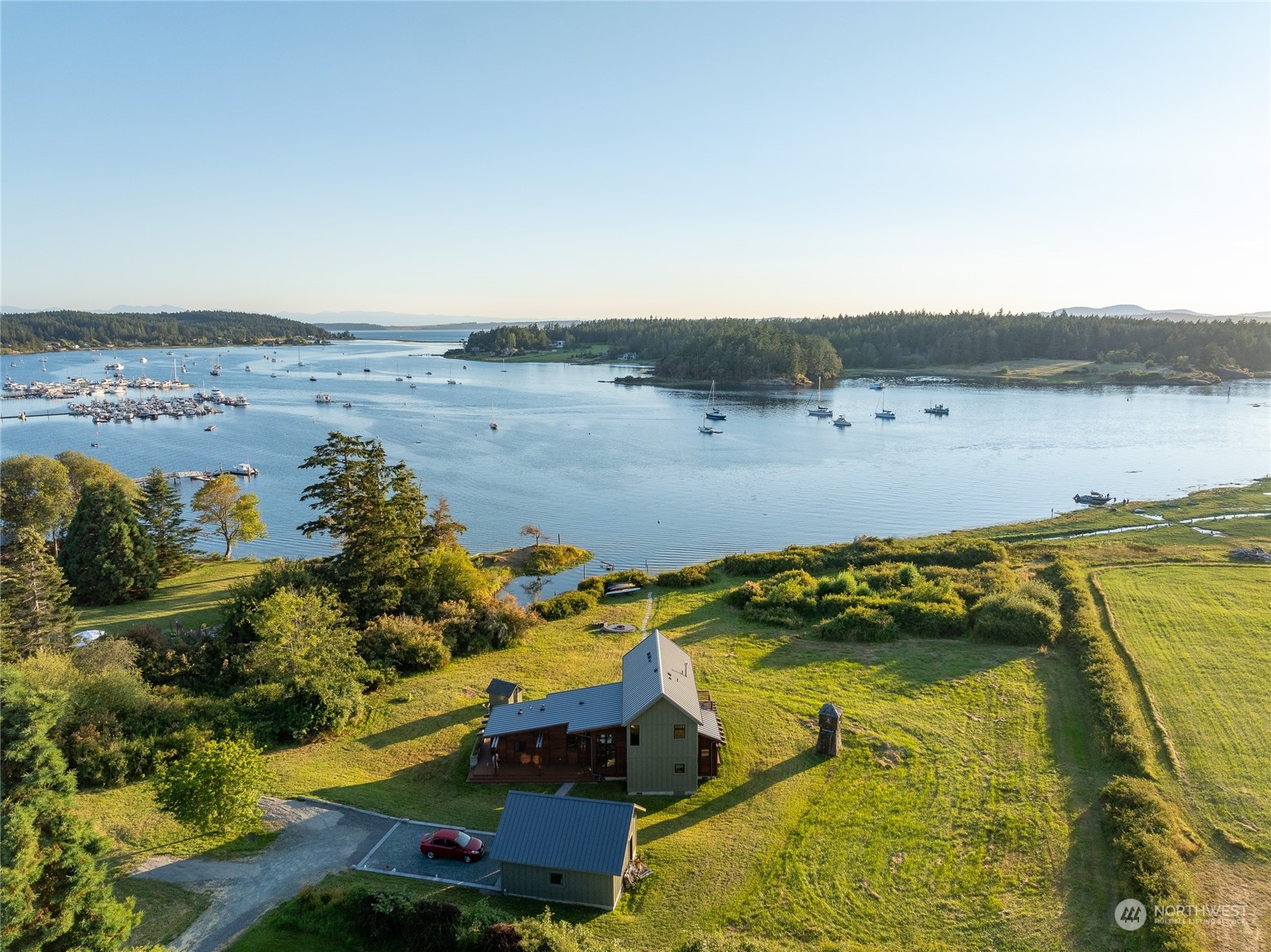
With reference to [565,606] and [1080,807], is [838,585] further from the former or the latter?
[1080,807]

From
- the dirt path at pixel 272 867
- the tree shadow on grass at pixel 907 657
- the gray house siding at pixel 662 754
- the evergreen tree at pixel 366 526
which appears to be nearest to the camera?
the dirt path at pixel 272 867

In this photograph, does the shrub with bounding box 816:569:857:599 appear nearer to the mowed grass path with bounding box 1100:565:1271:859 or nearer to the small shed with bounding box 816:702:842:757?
the mowed grass path with bounding box 1100:565:1271:859


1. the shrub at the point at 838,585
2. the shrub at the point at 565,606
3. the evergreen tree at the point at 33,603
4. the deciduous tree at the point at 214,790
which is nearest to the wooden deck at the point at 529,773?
the deciduous tree at the point at 214,790

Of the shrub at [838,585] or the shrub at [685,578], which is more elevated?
the shrub at [838,585]

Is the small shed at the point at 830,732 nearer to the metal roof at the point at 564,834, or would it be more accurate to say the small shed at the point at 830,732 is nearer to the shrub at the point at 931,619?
the metal roof at the point at 564,834

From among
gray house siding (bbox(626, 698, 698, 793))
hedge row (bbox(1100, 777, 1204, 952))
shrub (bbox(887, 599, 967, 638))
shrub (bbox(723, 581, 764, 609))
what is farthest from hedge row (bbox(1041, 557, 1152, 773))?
shrub (bbox(723, 581, 764, 609))

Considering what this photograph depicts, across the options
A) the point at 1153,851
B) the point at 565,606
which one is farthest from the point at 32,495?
the point at 1153,851
